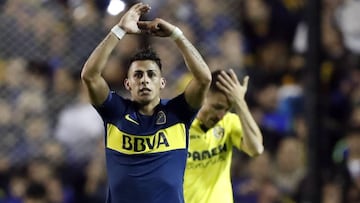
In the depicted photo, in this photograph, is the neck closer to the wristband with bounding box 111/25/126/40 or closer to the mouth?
the mouth

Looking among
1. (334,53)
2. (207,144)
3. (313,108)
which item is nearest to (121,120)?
(207,144)

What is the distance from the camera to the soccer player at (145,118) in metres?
4.73

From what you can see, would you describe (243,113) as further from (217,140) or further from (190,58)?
(190,58)

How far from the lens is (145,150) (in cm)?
481

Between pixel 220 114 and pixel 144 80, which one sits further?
pixel 220 114

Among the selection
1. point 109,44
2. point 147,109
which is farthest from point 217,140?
point 109,44

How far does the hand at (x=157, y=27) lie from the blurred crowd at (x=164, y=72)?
7.26ft

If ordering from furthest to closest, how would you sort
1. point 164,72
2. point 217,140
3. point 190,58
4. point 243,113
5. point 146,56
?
point 164,72, point 217,140, point 243,113, point 146,56, point 190,58

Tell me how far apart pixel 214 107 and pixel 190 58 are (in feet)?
2.82

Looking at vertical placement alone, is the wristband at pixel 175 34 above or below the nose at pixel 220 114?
above

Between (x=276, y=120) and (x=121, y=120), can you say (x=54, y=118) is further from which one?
(x=121, y=120)

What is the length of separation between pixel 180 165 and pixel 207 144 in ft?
2.64

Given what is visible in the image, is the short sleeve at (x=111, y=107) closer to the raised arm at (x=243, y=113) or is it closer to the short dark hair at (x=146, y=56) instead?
the short dark hair at (x=146, y=56)

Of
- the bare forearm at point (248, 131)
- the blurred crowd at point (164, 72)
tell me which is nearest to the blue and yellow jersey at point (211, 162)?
the bare forearm at point (248, 131)
